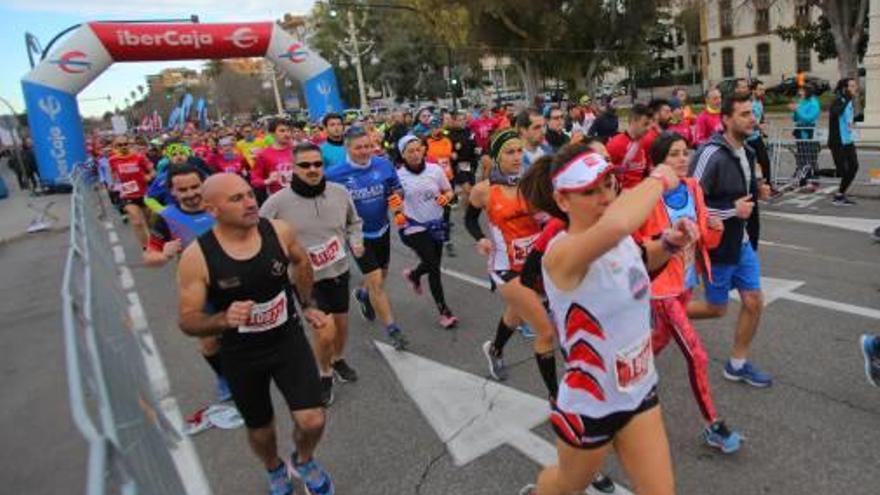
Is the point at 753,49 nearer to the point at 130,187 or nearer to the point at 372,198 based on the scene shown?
the point at 130,187

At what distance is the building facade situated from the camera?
4959cm

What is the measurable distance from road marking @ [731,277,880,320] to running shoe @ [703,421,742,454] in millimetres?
2588

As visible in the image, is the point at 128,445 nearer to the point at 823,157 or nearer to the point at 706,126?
the point at 706,126

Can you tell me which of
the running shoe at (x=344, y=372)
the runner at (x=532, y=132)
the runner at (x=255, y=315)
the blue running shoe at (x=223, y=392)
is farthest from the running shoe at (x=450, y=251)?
the runner at (x=255, y=315)

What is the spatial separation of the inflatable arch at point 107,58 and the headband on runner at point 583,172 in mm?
21725

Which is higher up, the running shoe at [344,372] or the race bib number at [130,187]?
the race bib number at [130,187]

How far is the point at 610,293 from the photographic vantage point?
8.14 ft

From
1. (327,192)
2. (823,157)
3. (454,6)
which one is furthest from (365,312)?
(454,6)

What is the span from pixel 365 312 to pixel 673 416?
3.51 meters

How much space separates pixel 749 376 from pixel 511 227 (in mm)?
1823

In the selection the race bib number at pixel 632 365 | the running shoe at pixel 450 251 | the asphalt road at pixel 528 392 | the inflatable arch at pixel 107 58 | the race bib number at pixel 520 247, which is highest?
the inflatable arch at pixel 107 58

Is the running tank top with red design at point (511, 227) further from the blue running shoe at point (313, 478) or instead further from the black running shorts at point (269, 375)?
the blue running shoe at point (313, 478)

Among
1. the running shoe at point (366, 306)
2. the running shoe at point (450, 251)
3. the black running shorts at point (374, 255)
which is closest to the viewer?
the black running shorts at point (374, 255)

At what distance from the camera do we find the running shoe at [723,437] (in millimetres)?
3775
